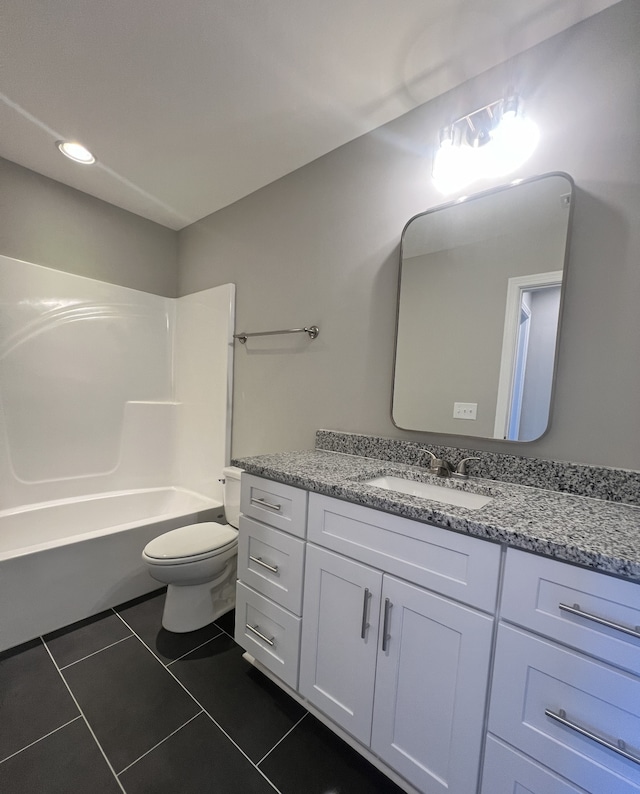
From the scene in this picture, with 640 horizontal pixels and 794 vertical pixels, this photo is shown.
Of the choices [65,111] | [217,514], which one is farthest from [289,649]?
[65,111]

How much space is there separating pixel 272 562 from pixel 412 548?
2.00ft

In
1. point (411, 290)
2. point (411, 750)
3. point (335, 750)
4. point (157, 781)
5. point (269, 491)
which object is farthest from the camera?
point (411, 290)

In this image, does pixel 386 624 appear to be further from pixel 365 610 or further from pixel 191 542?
pixel 191 542

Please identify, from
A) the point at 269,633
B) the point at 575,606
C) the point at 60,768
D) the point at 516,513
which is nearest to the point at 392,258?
the point at 516,513

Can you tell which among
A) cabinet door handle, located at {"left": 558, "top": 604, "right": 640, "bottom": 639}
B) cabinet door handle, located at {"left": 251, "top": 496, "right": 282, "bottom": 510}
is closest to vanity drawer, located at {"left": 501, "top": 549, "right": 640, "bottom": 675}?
cabinet door handle, located at {"left": 558, "top": 604, "right": 640, "bottom": 639}

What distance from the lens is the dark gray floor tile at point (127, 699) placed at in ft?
3.81

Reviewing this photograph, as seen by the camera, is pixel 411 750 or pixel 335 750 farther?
pixel 335 750

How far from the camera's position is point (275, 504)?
129 centimetres

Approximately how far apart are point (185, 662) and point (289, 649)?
0.61 metres

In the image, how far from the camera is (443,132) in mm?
1312

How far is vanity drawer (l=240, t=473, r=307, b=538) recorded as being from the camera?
120cm

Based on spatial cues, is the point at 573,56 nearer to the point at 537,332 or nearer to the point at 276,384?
the point at 537,332

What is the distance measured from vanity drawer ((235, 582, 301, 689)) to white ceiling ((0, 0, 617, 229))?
6.69 ft

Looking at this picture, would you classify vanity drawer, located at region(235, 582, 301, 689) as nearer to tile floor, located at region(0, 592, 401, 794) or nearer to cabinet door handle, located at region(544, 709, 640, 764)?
tile floor, located at region(0, 592, 401, 794)
